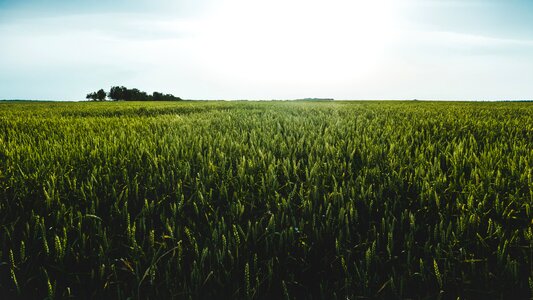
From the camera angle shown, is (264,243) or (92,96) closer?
(264,243)

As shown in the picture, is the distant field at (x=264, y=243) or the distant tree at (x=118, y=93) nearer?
the distant field at (x=264, y=243)

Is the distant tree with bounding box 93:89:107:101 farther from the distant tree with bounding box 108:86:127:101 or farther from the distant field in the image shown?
the distant field

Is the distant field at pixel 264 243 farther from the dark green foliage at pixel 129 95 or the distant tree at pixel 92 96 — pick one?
the distant tree at pixel 92 96

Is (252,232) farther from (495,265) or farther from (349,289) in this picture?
(495,265)

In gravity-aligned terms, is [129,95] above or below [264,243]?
above

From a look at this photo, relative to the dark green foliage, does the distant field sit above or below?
below

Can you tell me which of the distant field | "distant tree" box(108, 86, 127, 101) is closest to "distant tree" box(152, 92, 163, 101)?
"distant tree" box(108, 86, 127, 101)

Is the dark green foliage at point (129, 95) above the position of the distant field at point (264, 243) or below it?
above

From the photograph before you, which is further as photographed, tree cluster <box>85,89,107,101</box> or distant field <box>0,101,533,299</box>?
tree cluster <box>85,89,107,101</box>

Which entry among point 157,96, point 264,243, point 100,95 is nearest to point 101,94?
point 100,95

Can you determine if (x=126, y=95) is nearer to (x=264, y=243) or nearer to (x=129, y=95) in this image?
(x=129, y=95)

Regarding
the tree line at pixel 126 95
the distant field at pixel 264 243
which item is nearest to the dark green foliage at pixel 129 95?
the tree line at pixel 126 95

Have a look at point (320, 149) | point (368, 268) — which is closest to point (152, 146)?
point (320, 149)

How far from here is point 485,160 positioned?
2168 mm
